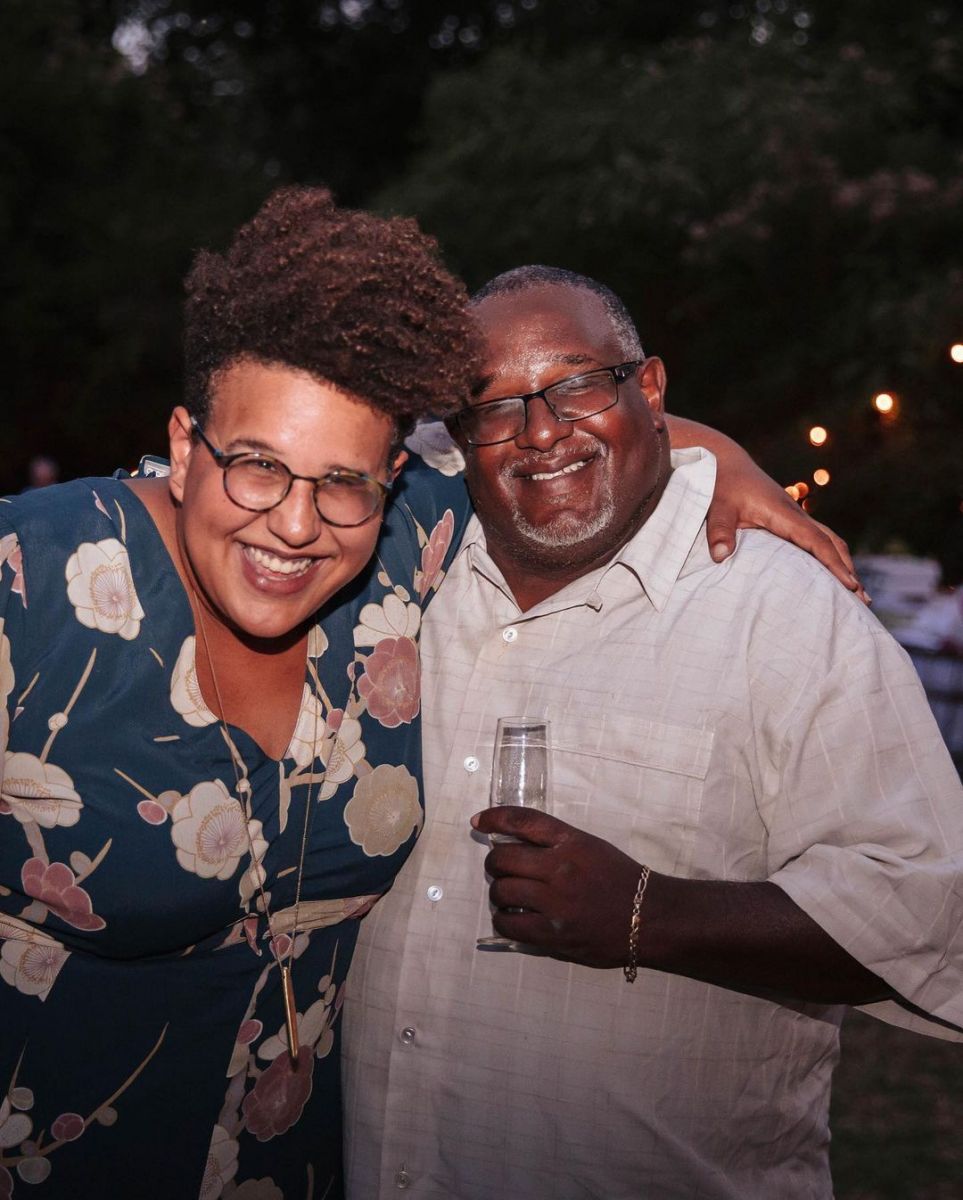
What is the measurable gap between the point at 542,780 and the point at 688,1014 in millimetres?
574

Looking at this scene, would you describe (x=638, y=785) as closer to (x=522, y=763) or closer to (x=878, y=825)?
(x=522, y=763)

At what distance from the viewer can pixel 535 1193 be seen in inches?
109

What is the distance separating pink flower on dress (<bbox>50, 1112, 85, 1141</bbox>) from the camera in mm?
2617

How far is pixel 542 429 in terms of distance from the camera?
10.1ft

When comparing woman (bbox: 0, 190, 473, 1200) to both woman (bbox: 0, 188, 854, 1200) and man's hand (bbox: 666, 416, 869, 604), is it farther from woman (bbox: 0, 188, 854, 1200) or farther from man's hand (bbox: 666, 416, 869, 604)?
man's hand (bbox: 666, 416, 869, 604)

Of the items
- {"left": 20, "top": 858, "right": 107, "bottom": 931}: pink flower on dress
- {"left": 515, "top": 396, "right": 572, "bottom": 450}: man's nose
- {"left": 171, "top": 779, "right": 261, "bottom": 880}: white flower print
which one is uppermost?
{"left": 515, "top": 396, "right": 572, "bottom": 450}: man's nose

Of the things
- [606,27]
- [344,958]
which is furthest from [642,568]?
[606,27]

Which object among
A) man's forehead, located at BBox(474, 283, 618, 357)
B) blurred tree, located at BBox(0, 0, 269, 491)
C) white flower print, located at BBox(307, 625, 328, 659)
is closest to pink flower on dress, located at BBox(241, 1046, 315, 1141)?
white flower print, located at BBox(307, 625, 328, 659)

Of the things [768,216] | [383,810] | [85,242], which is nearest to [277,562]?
[383,810]

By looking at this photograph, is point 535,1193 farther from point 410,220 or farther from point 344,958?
point 410,220

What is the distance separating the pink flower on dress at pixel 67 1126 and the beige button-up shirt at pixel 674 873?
0.59 meters

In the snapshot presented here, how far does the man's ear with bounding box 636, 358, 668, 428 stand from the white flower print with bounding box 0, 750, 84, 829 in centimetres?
161

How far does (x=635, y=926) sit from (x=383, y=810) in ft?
1.87

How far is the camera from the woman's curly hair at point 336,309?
8.27 ft
